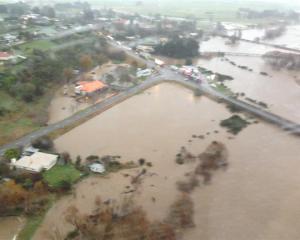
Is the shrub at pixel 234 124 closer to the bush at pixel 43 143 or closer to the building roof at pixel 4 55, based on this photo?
the bush at pixel 43 143

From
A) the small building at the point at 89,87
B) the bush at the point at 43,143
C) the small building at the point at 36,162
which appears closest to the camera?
the small building at the point at 36,162

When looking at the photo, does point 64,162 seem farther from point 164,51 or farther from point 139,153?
point 164,51

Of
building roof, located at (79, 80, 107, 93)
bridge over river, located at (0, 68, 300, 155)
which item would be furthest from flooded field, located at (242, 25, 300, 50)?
building roof, located at (79, 80, 107, 93)

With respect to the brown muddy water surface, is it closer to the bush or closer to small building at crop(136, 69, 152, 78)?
small building at crop(136, 69, 152, 78)

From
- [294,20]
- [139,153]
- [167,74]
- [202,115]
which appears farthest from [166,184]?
[294,20]

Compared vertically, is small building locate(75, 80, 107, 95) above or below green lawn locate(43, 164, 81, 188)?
below

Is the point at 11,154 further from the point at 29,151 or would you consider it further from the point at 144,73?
the point at 144,73

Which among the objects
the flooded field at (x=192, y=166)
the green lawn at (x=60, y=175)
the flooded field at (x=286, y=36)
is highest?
the green lawn at (x=60, y=175)

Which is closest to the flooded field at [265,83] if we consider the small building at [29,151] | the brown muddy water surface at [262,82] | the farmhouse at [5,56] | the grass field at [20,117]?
the brown muddy water surface at [262,82]
